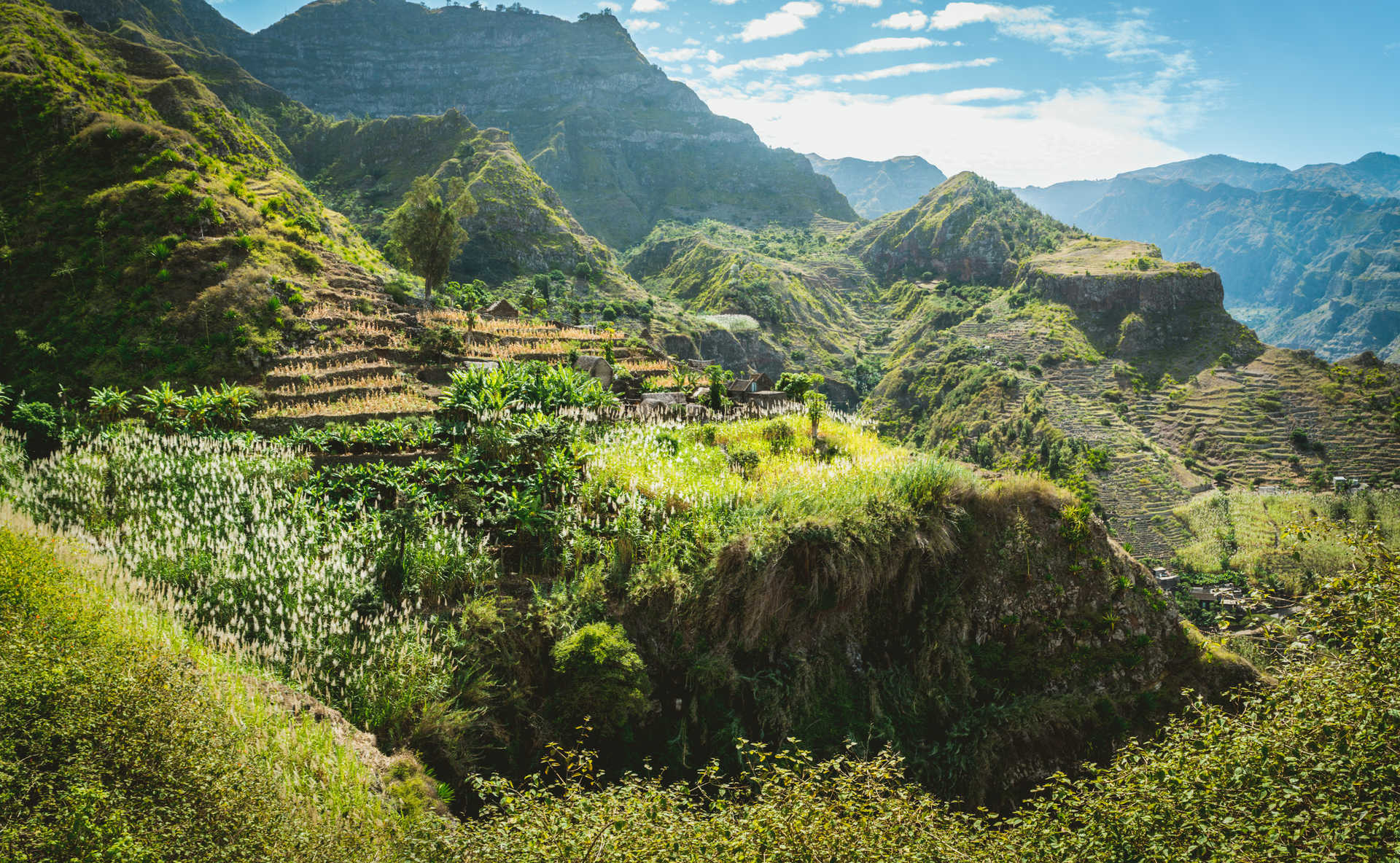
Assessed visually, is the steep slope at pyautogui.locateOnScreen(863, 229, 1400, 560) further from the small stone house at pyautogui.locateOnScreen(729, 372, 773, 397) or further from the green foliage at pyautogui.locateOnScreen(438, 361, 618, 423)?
the green foliage at pyautogui.locateOnScreen(438, 361, 618, 423)

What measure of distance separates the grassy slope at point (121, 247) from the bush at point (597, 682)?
56.1 feet

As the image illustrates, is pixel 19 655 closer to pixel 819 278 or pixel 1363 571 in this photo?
pixel 1363 571

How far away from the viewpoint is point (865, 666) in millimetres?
9781

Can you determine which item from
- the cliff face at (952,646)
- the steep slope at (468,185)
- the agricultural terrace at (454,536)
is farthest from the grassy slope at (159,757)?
the steep slope at (468,185)

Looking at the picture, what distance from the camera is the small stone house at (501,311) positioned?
3425cm

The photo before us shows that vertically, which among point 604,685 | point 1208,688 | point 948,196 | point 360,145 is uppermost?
point 948,196

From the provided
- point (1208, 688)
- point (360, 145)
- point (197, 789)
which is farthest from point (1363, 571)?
point (360, 145)

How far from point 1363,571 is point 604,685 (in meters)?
7.84

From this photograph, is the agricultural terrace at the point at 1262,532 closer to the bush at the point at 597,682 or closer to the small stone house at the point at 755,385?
the small stone house at the point at 755,385

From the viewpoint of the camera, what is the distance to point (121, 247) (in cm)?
2189

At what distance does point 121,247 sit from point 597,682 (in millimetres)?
25795

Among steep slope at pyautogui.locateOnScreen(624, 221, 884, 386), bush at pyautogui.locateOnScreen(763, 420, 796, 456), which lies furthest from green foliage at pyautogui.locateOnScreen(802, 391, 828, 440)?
steep slope at pyautogui.locateOnScreen(624, 221, 884, 386)

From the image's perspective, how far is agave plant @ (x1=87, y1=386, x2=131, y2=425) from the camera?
1446 cm

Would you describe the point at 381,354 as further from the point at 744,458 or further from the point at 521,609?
the point at 521,609
